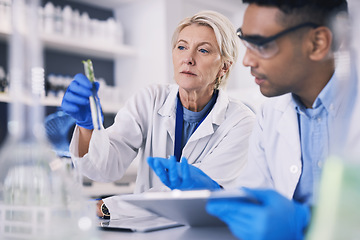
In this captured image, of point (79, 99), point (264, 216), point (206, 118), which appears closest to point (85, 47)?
point (206, 118)

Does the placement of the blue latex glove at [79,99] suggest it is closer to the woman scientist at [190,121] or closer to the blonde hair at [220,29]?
the woman scientist at [190,121]

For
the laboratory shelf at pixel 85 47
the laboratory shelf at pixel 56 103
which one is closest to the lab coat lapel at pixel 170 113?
the laboratory shelf at pixel 56 103

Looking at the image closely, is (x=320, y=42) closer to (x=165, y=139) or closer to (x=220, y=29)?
(x=220, y=29)

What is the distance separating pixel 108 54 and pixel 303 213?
410 cm

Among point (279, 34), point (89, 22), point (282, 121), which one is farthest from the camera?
point (89, 22)

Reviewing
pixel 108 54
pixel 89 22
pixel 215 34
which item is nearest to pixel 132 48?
pixel 108 54

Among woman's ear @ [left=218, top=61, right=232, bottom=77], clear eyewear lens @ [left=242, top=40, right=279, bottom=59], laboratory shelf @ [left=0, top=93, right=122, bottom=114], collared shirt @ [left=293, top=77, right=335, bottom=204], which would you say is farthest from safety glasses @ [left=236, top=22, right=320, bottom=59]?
laboratory shelf @ [left=0, top=93, right=122, bottom=114]

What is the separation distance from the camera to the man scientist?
4.50 ft

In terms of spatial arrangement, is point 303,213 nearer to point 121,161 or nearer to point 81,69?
A: point 121,161

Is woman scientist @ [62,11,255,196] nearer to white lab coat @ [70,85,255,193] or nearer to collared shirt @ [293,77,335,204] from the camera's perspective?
white lab coat @ [70,85,255,193]

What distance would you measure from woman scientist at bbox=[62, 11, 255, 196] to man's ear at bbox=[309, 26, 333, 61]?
31.6 inches

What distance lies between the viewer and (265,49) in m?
1.37

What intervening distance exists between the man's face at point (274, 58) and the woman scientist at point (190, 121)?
0.71 m

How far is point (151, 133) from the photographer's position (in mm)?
2229
